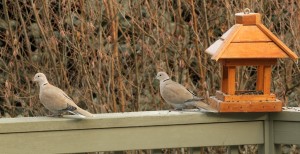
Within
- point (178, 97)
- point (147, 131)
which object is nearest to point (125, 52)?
point (178, 97)

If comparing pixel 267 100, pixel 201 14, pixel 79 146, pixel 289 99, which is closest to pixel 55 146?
pixel 79 146

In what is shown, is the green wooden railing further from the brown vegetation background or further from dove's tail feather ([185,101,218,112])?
the brown vegetation background

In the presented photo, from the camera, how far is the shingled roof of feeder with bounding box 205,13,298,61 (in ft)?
11.6

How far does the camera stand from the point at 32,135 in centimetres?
344

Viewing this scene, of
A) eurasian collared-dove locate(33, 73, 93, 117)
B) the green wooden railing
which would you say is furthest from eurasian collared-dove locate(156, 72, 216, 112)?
eurasian collared-dove locate(33, 73, 93, 117)

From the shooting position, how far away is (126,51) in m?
5.84

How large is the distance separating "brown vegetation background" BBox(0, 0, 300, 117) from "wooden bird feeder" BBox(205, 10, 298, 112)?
200 cm

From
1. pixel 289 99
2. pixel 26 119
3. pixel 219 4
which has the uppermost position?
pixel 219 4

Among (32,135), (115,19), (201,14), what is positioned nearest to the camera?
(32,135)

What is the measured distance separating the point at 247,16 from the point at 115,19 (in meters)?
2.14

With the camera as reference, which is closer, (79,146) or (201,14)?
(79,146)

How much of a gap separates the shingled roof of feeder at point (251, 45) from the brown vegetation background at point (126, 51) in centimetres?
207

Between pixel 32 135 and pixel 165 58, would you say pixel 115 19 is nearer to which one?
pixel 165 58

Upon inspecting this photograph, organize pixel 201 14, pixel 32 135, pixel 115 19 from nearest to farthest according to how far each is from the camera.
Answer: pixel 32 135 < pixel 115 19 < pixel 201 14
